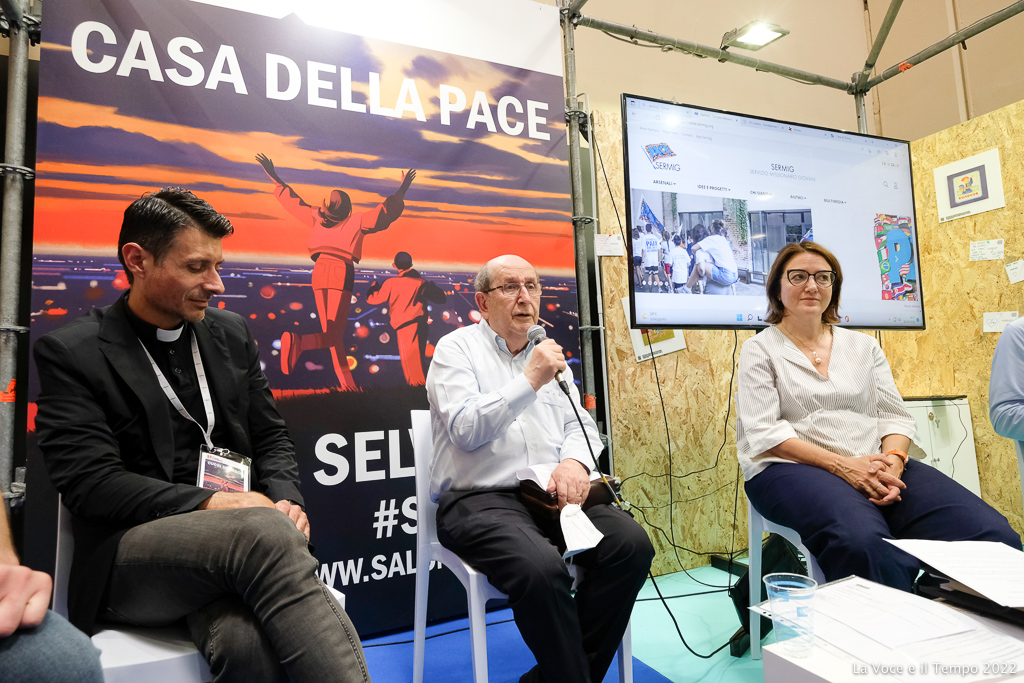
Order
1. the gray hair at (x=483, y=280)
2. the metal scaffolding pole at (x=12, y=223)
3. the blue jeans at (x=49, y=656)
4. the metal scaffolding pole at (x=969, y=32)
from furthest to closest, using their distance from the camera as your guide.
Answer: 1. the metal scaffolding pole at (x=969, y=32)
2. the gray hair at (x=483, y=280)
3. the metal scaffolding pole at (x=12, y=223)
4. the blue jeans at (x=49, y=656)

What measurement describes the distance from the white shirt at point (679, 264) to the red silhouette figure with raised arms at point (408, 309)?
3.48 ft

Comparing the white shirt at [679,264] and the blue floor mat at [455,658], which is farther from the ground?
the white shirt at [679,264]

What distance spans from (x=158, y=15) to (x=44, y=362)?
1.49m

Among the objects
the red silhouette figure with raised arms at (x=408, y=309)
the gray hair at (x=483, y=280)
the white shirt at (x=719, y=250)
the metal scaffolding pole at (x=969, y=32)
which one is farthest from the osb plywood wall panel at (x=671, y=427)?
the metal scaffolding pole at (x=969, y=32)

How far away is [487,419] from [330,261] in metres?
1.07

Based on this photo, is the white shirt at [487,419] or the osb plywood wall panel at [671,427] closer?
the white shirt at [487,419]

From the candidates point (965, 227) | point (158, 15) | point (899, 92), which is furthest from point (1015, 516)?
point (158, 15)

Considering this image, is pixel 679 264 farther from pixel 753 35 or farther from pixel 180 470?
pixel 180 470

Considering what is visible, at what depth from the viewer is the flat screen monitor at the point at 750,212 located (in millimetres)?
2588

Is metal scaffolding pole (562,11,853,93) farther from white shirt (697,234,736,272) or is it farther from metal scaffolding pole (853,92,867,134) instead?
white shirt (697,234,736,272)

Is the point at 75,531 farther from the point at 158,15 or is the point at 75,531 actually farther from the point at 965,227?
the point at 965,227

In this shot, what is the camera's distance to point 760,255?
2.79 meters

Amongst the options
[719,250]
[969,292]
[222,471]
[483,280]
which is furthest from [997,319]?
[222,471]

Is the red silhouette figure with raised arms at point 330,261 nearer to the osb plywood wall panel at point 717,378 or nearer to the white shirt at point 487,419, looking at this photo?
the white shirt at point 487,419
